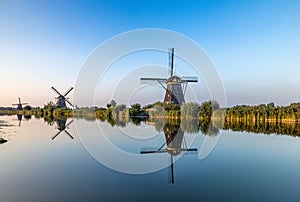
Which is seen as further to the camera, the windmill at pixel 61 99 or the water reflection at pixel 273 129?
the windmill at pixel 61 99

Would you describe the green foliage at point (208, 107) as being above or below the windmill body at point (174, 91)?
below

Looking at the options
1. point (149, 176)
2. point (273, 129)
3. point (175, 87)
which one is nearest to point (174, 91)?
point (175, 87)

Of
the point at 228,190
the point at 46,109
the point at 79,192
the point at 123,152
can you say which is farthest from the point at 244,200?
the point at 46,109

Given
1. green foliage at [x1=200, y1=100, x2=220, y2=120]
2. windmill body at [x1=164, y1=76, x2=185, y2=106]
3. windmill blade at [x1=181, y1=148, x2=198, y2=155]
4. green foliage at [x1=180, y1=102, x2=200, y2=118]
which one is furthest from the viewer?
windmill body at [x1=164, y1=76, x2=185, y2=106]

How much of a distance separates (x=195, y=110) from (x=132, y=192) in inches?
930

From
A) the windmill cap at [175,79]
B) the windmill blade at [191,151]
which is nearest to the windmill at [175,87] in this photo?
the windmill cap at [175,79]

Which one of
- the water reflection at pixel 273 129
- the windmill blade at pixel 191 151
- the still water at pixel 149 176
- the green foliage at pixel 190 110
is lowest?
the still water at pixel 149 176

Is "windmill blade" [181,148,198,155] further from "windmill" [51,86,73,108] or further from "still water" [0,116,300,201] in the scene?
"windmill" [51,86,73,108]

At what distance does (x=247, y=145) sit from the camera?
498 inches

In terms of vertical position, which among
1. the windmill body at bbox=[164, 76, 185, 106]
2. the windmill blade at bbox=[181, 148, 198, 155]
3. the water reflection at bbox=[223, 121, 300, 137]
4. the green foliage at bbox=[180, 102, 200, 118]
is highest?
the windmill body at bbox=[164, 76, 185, 106]

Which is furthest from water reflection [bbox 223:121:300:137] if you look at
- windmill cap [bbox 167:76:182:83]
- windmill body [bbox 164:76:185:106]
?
windmill cap [bbox 167:76:182:83]

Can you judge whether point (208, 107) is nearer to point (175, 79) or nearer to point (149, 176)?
point (175, 79)

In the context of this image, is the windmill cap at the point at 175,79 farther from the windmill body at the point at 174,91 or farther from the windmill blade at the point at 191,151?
the windmill blade at the point at 191,151

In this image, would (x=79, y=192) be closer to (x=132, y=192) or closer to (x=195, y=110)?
(x=132, y=192)
